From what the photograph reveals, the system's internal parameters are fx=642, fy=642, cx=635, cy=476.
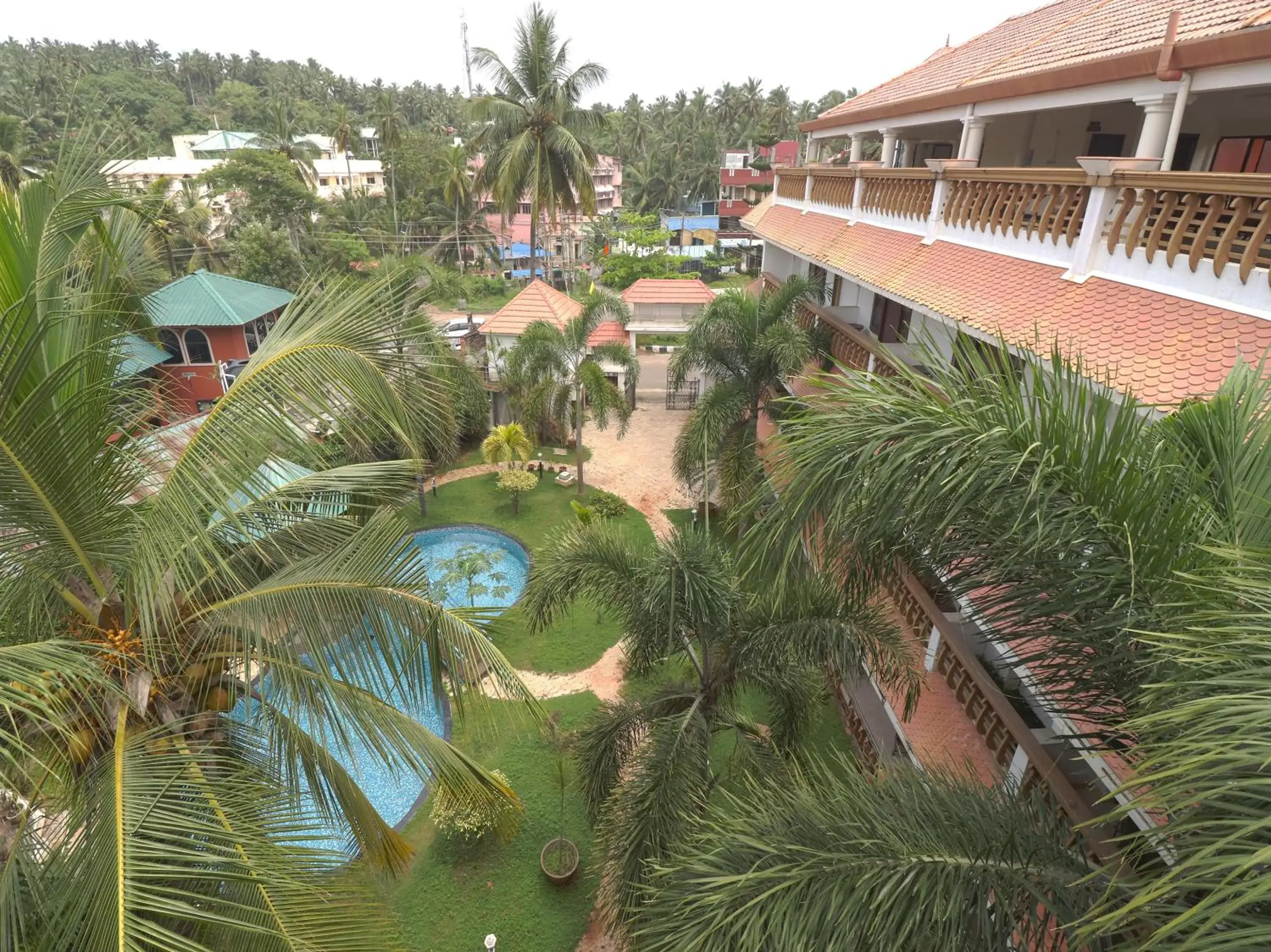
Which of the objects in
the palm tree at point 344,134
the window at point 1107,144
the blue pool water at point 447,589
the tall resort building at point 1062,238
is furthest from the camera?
the palm tree at point 344,134

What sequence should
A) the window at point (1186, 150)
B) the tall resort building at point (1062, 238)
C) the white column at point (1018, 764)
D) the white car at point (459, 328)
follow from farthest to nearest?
the white car at point (459, 328) < the window at point (1186, 150) < the white column at point (1018, 764) < the tall resort building at point (1062, 238)

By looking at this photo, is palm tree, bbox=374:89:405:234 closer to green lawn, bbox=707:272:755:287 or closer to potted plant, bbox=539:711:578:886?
green lawn, bbox=707:272:755:287

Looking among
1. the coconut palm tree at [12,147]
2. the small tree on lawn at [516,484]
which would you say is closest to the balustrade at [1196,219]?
the small tree on lawn at [516,484]

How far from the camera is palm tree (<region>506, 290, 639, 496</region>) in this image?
660 inches

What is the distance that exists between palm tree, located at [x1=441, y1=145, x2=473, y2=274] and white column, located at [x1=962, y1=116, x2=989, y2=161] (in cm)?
3594

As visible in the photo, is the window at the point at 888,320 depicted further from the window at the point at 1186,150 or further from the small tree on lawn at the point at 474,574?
the small tree on lawn at the point at 474,574

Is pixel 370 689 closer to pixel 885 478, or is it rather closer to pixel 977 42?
pixel 885 478

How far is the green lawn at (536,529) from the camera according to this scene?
12367 mm

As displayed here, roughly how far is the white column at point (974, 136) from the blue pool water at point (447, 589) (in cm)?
863

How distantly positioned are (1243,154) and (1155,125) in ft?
14.5

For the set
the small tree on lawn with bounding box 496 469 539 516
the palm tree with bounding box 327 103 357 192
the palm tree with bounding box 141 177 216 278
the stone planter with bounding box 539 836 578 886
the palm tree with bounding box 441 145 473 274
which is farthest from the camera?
the palm tree with bounding box 327 103 357 192

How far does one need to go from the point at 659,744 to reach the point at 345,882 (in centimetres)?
310

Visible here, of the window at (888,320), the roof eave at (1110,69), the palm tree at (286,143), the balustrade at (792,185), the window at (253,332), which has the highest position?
the palm tree at (286,143)

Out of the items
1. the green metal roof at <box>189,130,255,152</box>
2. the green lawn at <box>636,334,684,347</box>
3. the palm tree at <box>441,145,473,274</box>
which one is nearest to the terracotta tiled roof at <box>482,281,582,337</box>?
the green lawn at <box>636,334,684,347</box>
